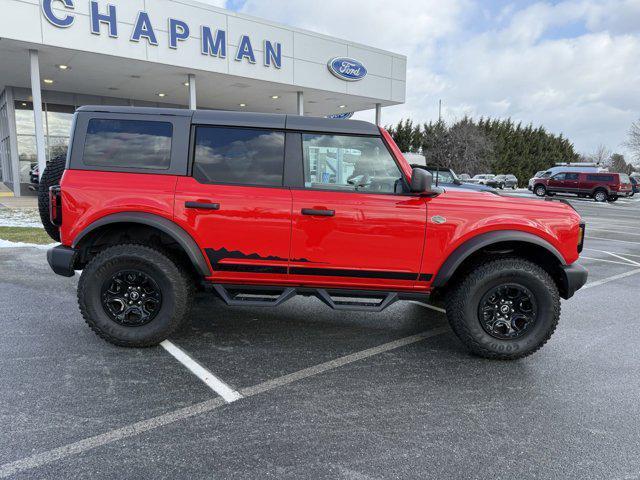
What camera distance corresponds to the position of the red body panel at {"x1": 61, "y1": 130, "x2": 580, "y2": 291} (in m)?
3.63

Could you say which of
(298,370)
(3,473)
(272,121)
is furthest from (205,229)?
(3,473)

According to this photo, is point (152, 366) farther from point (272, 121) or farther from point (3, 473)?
point (272, 121)

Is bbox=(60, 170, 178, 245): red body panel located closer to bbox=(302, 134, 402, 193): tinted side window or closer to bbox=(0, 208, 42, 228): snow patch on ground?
bbox=(302, 134, 402, 193): tinted side window

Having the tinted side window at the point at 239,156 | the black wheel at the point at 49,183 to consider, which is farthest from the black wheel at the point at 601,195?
the black wheel at the point at 49,183

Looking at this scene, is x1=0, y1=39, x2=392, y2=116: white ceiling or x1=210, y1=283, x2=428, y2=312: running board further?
x1=0, y1=39, x2=392, y2=116: white ceiling

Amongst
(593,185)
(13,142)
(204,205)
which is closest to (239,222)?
(204,205)

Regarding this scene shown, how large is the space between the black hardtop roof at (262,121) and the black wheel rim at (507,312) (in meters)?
1.72

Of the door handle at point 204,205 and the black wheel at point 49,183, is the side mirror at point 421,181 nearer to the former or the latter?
the door handle at point 204,205

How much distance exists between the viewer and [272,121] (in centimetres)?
378

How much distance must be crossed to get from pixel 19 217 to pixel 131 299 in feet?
34.7

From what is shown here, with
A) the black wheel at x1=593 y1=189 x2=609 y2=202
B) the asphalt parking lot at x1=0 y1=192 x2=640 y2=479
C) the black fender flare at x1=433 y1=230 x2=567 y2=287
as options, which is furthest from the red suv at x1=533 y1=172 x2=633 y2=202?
the black fender flare at x1=433 y1=230 x2=567 y2=287

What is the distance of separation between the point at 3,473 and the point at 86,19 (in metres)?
14.0

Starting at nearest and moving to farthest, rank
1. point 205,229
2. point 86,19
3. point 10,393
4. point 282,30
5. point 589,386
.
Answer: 1. point 10,393
2. point 589,386
3. point 205,229
4. point 86,19
5. point 282,30

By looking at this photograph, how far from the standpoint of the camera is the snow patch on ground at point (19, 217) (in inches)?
422
